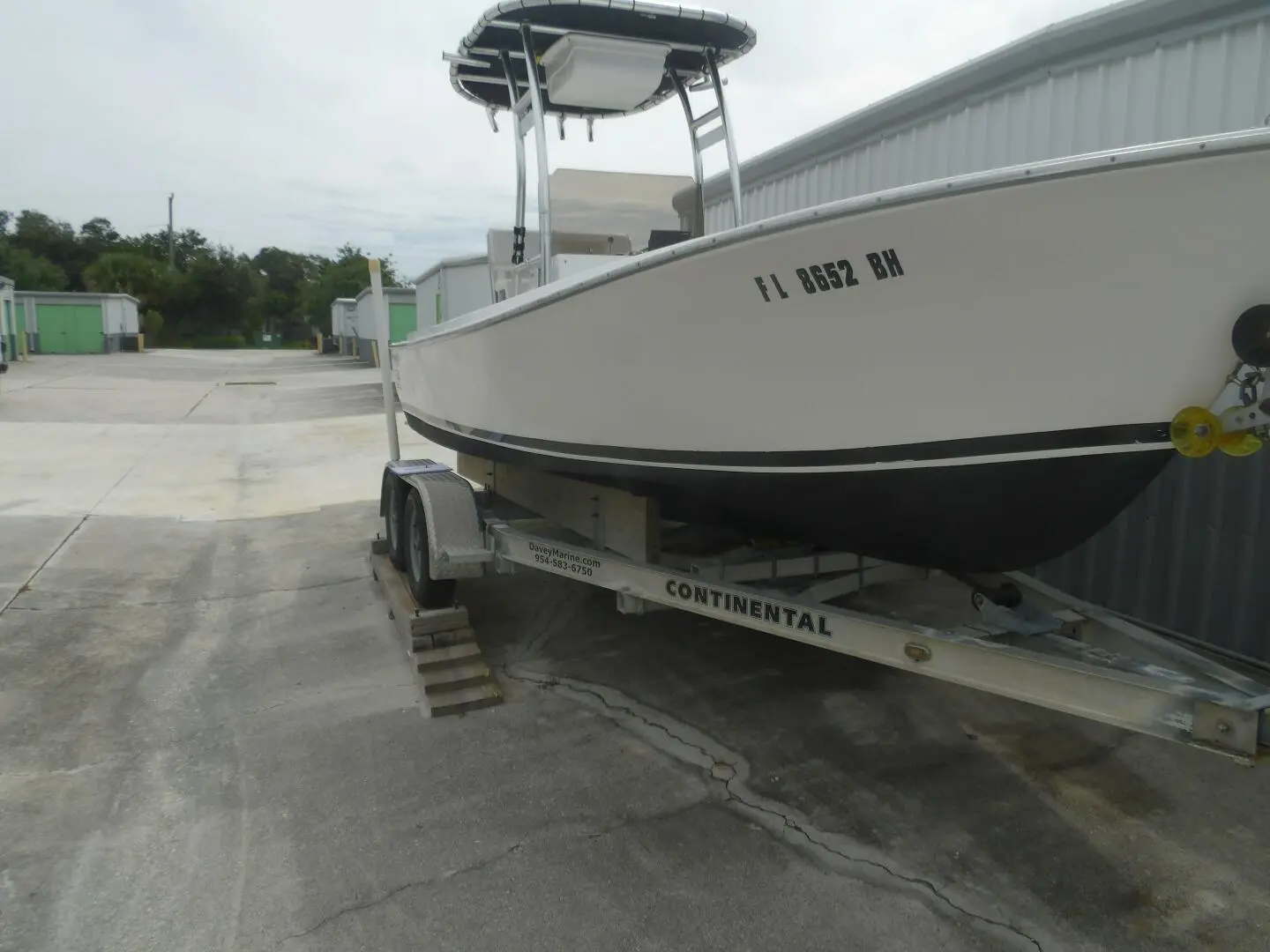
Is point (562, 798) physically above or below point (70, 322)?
below

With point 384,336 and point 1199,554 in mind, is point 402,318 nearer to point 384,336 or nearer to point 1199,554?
point 384,336

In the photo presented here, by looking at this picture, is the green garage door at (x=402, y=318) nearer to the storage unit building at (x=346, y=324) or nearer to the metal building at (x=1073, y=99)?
the storage unit building at (x=346, y=324)

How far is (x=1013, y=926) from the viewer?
2318 millimetres

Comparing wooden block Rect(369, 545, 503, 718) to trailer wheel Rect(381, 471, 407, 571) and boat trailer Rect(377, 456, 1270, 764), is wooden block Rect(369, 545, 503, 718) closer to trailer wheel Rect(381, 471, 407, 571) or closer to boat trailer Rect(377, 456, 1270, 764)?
boat trailer Rect(377, 456, 1270, 764)

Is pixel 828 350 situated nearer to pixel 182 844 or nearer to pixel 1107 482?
pixel 1107 482

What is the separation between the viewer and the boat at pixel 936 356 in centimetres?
186

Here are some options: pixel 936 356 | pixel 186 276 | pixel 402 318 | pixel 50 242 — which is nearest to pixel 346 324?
pixel 402 318

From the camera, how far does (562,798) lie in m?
2.95

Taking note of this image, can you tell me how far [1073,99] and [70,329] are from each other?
36797 mm

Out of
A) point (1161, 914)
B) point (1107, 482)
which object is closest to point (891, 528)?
point (1107, 482)

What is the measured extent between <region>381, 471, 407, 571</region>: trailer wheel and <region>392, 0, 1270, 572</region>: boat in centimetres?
182

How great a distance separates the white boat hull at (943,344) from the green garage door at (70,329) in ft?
118

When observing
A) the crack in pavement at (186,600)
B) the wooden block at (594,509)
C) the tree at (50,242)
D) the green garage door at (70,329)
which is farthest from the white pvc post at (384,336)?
the tree at (50,242)

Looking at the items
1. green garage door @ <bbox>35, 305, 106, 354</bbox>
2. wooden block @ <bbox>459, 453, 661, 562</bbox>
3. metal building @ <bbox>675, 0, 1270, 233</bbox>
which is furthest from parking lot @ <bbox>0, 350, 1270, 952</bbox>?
green garage door @ <bbox>35, 305, 106, 354</bbox>
